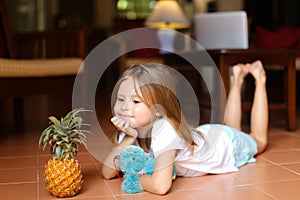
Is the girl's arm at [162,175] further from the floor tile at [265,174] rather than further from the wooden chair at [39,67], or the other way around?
the wooden chair at [39,67]

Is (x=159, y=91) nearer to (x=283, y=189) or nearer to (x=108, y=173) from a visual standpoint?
(x=108, y=173)

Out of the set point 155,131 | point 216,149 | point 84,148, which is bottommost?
point 84,148

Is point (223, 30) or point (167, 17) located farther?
point (167, 17)

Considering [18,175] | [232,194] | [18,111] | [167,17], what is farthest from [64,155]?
[167,17]

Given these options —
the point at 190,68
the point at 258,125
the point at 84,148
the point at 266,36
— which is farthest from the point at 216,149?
the point at 266,36

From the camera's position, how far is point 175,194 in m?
1.58

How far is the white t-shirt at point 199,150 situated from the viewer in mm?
1601

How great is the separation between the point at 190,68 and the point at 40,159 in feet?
6.37

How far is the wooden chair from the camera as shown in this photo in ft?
8.26

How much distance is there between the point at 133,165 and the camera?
163 cm

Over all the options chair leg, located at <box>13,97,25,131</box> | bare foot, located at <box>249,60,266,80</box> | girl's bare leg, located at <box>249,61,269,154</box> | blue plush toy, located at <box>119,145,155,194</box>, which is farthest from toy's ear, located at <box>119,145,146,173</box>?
chair leg, located at <box>13,97,25,131</box>

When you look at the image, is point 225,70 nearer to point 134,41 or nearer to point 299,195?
point 299,195

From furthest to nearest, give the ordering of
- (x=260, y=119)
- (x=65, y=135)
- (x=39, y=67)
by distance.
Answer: (x=39, y=67) → (x=260, y=119) → (x=65, y=135)

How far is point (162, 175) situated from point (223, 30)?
185cm
